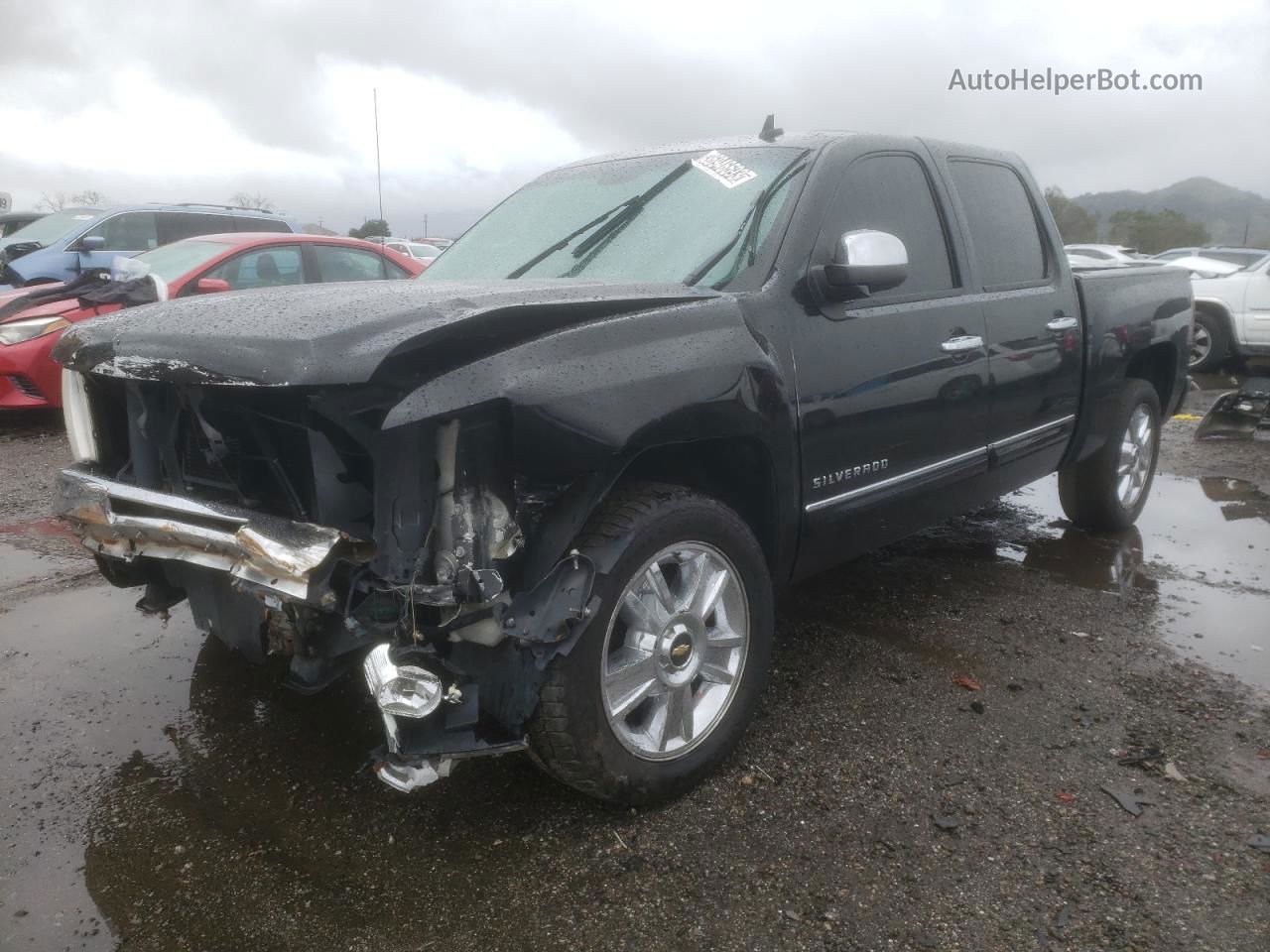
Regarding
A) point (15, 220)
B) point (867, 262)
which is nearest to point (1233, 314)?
point (867, 262)

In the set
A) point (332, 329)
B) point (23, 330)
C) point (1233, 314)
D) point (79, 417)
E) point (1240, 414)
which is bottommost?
point (1240, 414)

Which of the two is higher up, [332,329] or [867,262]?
[867,262]

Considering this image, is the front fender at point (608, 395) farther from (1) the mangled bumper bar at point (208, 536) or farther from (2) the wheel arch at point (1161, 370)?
(2) the wheel arch at point (1161, 370)

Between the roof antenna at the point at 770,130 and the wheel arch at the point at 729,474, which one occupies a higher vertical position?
the roof antenna at the point at 770,130

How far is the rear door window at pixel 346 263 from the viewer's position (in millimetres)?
7516

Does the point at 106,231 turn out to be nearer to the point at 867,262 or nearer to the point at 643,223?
the point at 643,223

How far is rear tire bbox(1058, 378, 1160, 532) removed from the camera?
4527mm

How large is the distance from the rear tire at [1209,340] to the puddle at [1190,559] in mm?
5784

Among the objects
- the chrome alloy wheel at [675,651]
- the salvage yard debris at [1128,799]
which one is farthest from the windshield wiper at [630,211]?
the salvage yard debris at [1128,799]

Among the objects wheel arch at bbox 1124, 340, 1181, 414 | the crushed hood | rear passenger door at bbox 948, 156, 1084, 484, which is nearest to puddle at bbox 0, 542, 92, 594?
the crushed hood

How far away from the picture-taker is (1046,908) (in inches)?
81.3

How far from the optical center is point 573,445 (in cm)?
205

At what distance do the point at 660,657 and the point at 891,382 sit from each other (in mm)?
1209

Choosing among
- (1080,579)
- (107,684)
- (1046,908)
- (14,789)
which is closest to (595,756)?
(1046,908)
